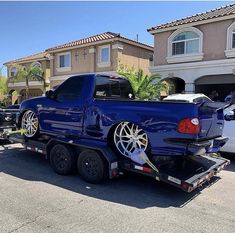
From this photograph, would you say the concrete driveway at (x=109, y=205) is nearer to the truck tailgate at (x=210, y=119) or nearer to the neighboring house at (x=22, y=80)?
the truck tailgate at (x=210, y=119)

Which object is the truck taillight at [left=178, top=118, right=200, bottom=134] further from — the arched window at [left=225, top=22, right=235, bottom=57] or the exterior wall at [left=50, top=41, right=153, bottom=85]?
the exterior wall at [left=50, top=41, right=153, bottom=85]

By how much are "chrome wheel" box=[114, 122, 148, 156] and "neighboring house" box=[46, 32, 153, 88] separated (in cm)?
1596

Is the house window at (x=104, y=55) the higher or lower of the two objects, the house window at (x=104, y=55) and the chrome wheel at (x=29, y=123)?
the higher

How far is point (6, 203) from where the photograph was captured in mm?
5117

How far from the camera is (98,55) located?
23.9m

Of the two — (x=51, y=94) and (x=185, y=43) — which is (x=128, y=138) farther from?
(x=185, y=43)

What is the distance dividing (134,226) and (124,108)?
237 cm

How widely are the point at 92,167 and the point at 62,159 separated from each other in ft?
3.02

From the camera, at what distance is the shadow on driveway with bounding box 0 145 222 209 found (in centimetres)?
543

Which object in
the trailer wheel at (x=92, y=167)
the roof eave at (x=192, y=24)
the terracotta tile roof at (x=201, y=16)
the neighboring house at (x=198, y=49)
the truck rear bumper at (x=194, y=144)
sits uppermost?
the terracotta tile roof at (x=201, y=16)

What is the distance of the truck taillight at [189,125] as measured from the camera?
5289 mm

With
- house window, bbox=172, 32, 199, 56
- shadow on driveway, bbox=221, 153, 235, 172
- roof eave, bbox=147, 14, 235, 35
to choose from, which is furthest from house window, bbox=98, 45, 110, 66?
shadow on driveway, bbox=221, 153, 235, 172

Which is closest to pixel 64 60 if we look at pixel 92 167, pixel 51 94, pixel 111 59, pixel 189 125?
pixel 111 59

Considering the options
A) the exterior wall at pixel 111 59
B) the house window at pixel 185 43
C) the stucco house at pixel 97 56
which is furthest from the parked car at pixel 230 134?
the exterior wall at pixel 111 59
